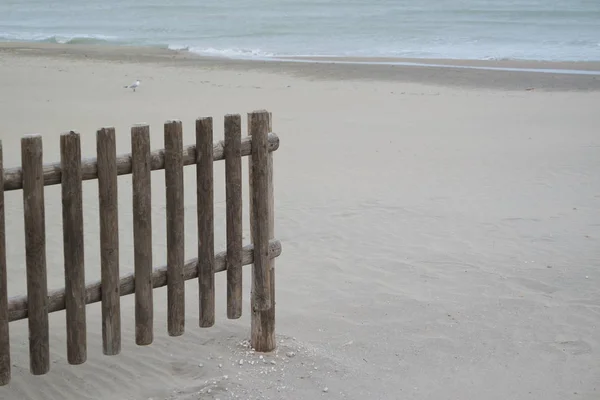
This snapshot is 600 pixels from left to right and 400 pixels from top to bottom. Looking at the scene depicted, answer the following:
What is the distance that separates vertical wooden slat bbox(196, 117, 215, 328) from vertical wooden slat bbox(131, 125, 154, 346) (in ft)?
0.99

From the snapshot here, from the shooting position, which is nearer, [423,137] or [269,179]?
[269,179]

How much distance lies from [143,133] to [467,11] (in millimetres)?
42605

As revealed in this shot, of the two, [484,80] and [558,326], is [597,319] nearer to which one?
[558,326]

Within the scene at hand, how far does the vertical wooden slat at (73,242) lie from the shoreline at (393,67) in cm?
1473

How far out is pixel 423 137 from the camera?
1172 centimetres

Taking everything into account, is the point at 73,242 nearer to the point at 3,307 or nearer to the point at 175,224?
the point at 3,307

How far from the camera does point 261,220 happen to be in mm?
4465

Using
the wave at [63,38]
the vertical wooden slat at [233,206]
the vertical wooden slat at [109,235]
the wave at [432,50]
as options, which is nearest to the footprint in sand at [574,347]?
the vertical wooden slat at [233,206]

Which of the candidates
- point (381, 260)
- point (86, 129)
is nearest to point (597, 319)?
point (381, 260)

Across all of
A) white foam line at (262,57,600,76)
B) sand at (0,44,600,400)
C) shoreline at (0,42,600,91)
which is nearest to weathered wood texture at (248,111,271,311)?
sand at (0,44,600,400)

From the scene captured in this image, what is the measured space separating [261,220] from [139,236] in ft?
2.42

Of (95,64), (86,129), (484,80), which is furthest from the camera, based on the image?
(95,64)

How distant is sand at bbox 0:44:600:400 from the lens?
4605 millimetres

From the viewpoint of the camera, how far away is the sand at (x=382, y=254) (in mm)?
4605
